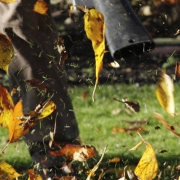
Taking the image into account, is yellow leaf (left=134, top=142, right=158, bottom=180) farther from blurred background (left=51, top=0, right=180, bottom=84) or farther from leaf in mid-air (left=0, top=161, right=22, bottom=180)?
blurred background (left=51, top=0, right=180, bottom=84)

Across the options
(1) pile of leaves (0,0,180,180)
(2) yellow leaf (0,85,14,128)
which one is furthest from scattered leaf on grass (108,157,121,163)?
(2) yellow leaf (0,85,14,128)

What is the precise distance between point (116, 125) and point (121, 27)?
1139 mm

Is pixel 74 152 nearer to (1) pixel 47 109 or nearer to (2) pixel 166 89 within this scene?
(1) pixel 47 109

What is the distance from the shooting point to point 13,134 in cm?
306

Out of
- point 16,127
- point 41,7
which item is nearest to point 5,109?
point 16,127

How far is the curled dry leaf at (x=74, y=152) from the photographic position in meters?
3.26

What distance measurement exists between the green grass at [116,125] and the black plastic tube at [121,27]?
0.58 metres

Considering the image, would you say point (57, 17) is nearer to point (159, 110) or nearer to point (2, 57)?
point (159, 110)

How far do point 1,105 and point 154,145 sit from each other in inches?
40.9

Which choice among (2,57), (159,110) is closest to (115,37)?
(2,57)

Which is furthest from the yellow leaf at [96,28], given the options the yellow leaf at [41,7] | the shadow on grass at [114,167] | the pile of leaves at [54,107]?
the shadow on grass at [114,167]

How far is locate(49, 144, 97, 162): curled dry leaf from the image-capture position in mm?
3258

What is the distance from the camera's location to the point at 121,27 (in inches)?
131

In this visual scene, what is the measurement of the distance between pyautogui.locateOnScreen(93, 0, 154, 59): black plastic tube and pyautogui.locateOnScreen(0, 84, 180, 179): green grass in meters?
0.58
